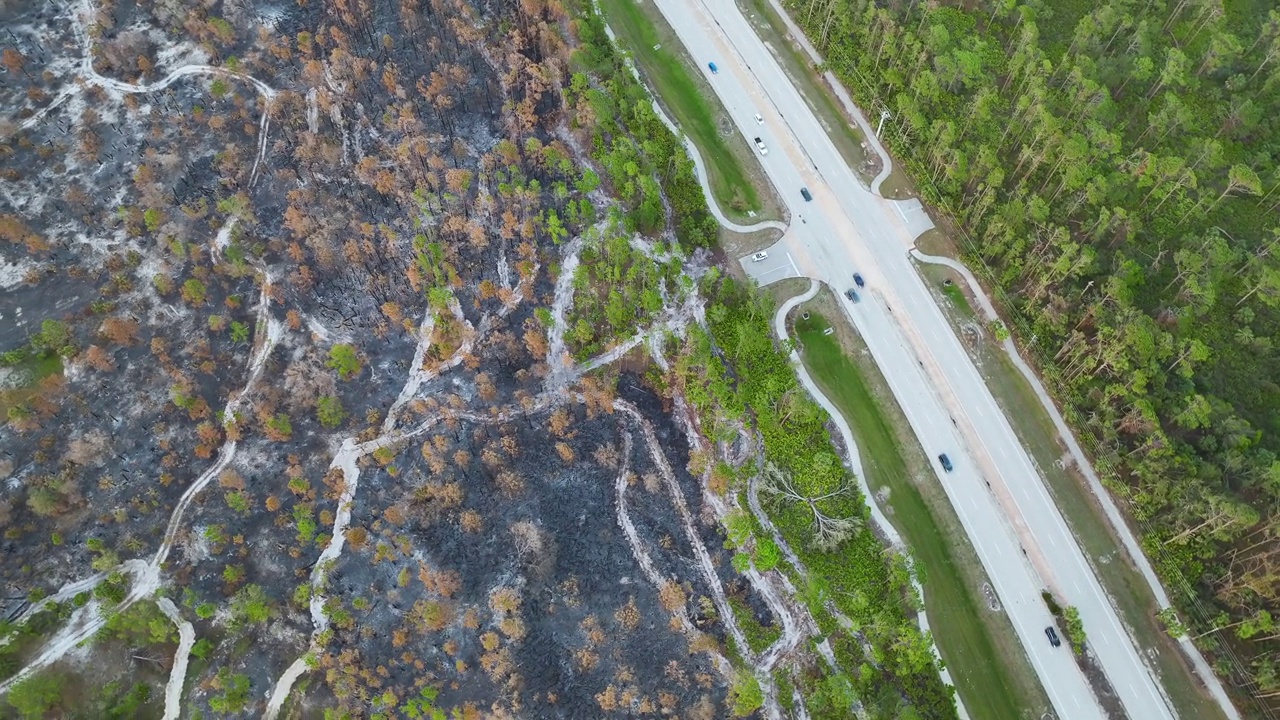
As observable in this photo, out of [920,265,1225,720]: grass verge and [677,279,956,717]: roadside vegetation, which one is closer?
[677,279,956,717]: roadside vegetation

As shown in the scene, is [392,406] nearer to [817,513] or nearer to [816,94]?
[817,513]

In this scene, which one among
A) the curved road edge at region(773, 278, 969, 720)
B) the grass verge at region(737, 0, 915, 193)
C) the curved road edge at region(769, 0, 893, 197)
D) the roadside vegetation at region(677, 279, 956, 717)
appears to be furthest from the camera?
the curved road edge at region(769, 0, 893, 197)

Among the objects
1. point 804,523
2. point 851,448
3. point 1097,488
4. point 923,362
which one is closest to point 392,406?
point 804,523

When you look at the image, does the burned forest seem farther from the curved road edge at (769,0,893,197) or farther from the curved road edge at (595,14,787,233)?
the curved road edge at (769,0,893,197)

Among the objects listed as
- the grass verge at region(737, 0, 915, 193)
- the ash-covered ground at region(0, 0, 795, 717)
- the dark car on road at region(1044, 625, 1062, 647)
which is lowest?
the ash-covered ground at region(0, 0, 795, 717)

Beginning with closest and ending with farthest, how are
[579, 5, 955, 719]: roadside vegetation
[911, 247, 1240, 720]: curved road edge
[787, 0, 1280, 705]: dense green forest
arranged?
[579, 5, 955, 719]: roadside vegetation → [911, 247, 1240, 720]: curved road edge → [787, 0, 1280, 705]: dense green forest

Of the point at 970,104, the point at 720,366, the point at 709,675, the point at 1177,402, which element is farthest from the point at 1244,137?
the point at 709,675

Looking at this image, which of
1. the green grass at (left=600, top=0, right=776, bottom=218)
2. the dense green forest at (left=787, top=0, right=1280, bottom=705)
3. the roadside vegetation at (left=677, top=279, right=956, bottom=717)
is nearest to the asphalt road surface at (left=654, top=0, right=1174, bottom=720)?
the green grass at (left=600, top=0, right=776, bottom=218)
